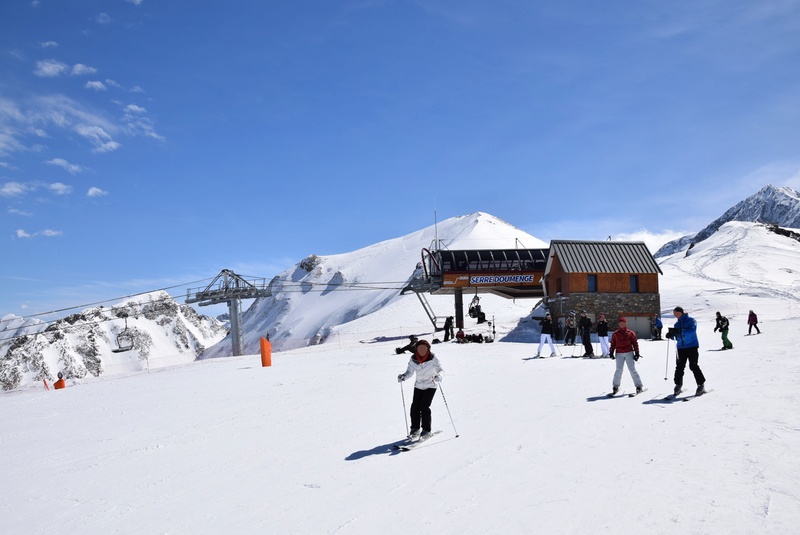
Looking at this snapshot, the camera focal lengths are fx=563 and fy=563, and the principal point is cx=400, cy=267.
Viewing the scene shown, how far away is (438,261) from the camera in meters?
41.1

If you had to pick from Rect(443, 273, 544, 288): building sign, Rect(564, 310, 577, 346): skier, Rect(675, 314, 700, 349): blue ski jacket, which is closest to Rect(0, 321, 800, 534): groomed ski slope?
Rect(675, 314, 700, 349): blue ski jacket

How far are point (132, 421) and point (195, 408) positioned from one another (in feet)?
4.97

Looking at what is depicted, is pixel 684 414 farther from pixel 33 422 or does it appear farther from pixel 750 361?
pixel 33 422

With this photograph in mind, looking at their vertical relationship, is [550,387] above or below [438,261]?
below

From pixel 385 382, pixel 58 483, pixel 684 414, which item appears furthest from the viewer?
pixel 385 382

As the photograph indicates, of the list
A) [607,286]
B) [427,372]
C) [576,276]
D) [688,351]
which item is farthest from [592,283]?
[427,372]

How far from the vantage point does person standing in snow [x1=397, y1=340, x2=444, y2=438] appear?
8.91 meters

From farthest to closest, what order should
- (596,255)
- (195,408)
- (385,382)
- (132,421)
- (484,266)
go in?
(484,266) → (596,255) → (385,382) → (195,408) → (132,421)

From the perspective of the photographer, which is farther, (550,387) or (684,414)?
(550,387)

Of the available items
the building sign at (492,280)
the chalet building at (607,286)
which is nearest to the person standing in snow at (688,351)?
the chalet building at (607,286)

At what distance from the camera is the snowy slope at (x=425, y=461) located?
221 inches

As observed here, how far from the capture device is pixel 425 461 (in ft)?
25.3

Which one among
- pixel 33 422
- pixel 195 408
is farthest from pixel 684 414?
pixel 33 422

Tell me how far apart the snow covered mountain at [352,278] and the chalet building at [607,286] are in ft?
209
